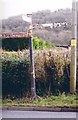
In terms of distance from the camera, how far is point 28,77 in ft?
11.9

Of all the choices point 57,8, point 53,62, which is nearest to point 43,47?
point 53,62

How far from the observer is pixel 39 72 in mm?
3604

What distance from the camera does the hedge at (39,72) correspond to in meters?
3.55

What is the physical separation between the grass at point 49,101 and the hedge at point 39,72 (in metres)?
0.06

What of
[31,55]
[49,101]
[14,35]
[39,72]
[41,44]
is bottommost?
[49,101]

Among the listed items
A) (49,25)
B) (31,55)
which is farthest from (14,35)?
(49,25)

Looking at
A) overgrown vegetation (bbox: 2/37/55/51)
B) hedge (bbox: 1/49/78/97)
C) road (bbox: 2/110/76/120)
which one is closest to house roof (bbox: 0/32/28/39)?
overgrown vegetation (bbox: 2/37/55/51)

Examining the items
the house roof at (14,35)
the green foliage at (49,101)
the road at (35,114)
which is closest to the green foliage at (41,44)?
the house roof at (14,35)

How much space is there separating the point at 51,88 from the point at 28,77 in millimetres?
298

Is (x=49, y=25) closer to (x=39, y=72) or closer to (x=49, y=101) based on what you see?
(x=39, y=72)

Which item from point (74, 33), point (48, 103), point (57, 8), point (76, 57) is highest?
point (57, 8)

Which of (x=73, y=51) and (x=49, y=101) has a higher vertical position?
(x=73, y=51)

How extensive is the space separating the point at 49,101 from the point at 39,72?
0.35 metres

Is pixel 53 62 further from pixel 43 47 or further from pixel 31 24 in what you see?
pixel 31 24
